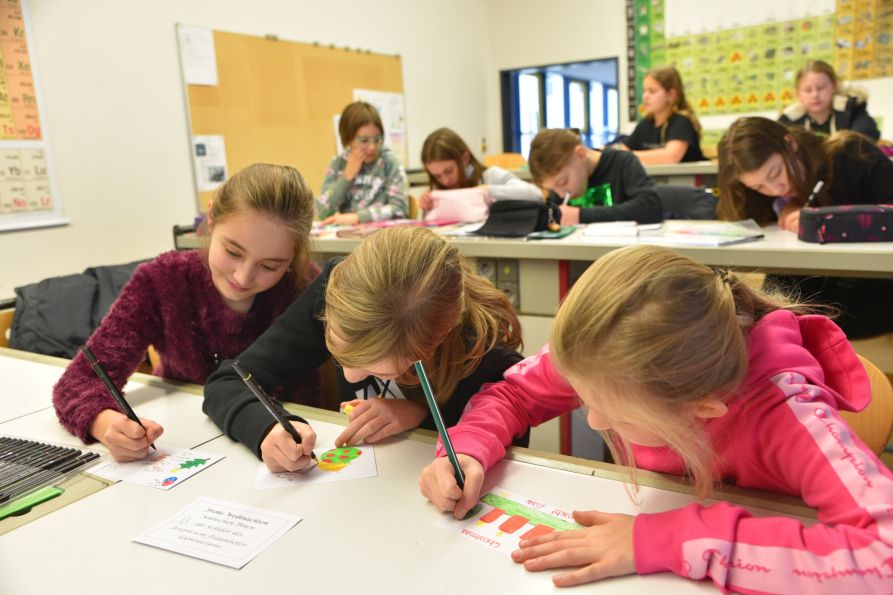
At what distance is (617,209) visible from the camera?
8.03ft

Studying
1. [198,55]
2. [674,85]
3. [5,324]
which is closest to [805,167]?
[674,85]

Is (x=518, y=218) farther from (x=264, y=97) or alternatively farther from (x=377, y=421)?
(x=264, y=97)

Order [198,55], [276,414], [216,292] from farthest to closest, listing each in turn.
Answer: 1. [198,55]
2. [216,292]
3. [276,414]

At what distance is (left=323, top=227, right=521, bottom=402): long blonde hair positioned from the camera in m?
0.89

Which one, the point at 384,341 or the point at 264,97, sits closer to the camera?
the point at 384,341

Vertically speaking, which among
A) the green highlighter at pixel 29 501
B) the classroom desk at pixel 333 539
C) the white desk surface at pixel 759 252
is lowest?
the classroom desk at pixel 333 539

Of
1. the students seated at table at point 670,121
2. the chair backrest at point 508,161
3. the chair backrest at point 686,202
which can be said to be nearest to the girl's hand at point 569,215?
the chair backrest at point 686,202

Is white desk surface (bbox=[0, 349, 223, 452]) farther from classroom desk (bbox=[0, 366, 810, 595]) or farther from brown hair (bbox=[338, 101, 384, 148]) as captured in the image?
brown hair (bbox=[338, 101, 384, 148])

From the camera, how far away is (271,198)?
123 centimetres

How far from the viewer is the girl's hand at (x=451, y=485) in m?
0.77

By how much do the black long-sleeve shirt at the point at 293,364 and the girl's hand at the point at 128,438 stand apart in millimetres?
106

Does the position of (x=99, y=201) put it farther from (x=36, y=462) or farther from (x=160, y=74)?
(x=36, y=462)

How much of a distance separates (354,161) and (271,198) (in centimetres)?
212

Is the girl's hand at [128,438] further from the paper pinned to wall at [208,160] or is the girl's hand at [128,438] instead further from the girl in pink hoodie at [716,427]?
the paper pinned to wall at [208,160]
